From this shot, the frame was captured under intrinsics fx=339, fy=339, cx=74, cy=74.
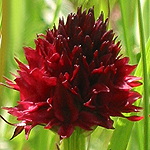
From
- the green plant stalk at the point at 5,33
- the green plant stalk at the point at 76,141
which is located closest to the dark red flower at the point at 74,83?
the green plant stalk at the point at 76,141

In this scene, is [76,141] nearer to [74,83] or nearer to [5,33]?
[74,83]

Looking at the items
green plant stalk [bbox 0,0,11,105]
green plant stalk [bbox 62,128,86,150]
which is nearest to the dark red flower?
green plant stalk [bbox 62,128,86,150]

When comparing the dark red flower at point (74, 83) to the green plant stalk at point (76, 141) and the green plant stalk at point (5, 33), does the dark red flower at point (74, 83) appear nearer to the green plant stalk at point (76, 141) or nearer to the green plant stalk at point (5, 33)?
the green plant stalk at point (76, 141)

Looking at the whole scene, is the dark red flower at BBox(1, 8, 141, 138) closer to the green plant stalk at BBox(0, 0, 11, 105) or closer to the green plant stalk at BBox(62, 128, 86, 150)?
the green plant stalk at BBox(62, 128, 86, 150)

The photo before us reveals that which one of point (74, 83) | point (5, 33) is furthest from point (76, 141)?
point (5, 33)

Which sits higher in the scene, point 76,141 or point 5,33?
point 5,33

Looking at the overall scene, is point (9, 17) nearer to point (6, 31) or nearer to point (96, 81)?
point (6, 31)

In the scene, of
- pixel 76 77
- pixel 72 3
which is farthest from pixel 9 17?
pixel 76 77
